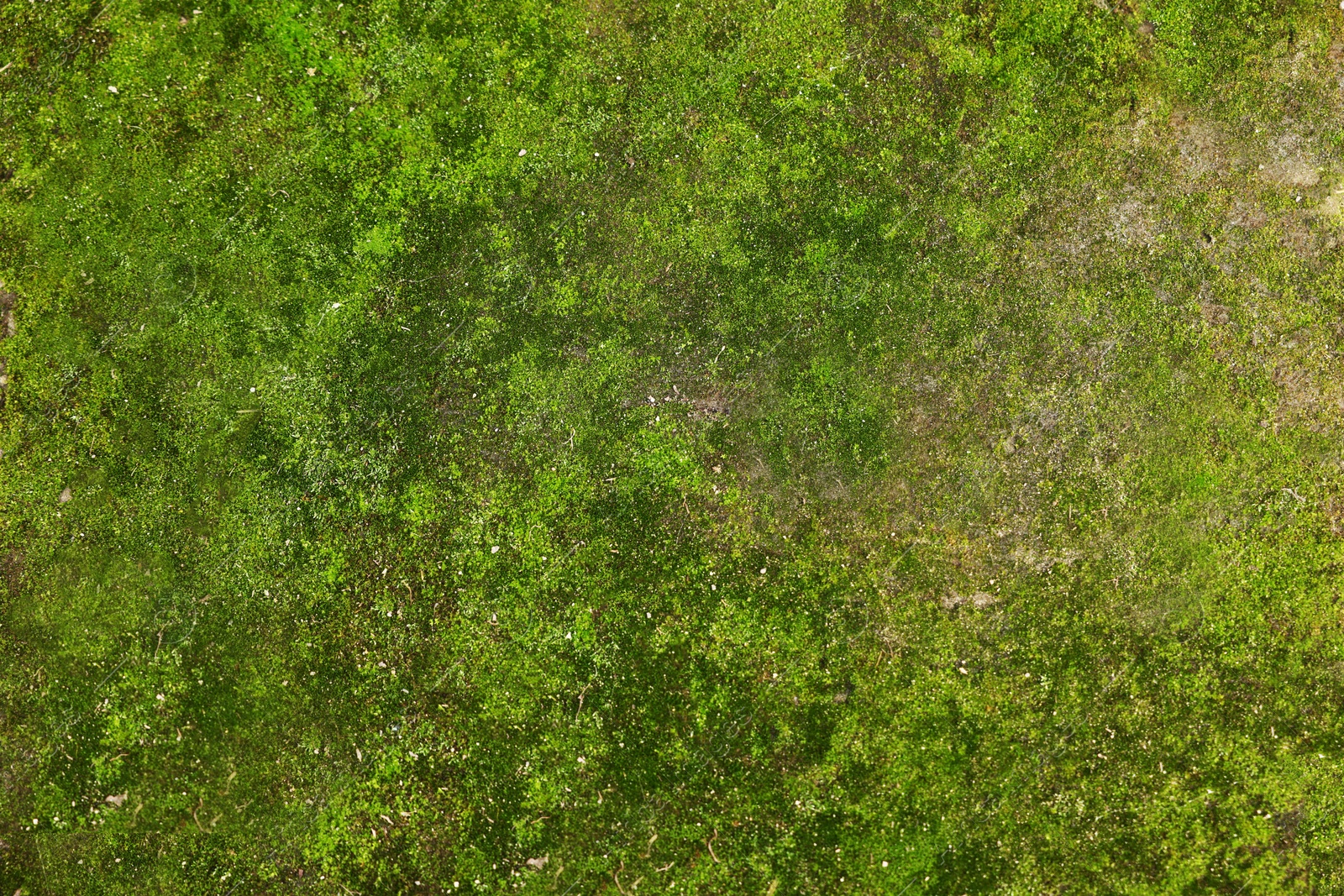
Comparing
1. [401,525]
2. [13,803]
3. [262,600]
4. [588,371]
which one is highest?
[588,371]

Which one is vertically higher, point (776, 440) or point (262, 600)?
point (776, 440)

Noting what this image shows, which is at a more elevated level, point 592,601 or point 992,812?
point 592,601

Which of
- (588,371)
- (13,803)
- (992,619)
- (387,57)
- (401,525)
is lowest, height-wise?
(13,803)

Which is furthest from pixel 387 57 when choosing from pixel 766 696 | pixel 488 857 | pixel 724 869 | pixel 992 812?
pixel 992 812

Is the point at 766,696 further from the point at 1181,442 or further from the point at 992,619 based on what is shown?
the point at 1181,442

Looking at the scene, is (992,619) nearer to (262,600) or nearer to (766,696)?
(766,696)

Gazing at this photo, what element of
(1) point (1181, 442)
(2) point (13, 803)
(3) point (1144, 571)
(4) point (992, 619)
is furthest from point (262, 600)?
(1) point (1181, 442)
